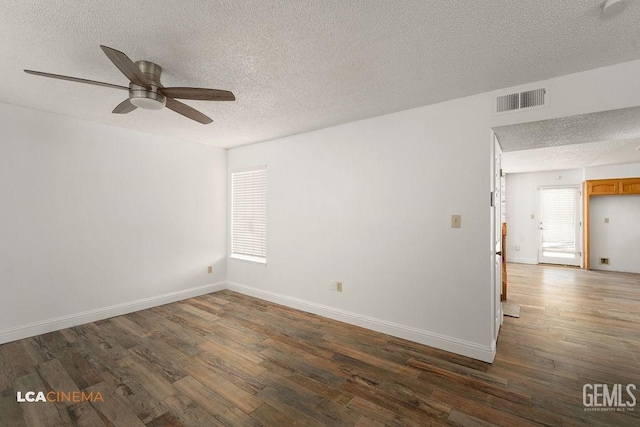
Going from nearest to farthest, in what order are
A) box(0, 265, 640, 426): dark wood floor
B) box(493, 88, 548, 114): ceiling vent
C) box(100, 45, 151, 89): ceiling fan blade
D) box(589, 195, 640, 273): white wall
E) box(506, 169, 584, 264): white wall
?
box(100, 45, 151, 89): ceiling fan blade → box(0, 265, 640, 426): dark wood floor → box(493, 88, 548, 114): ceiling vent → box(589, 195, 640, 273): white wall → box(506, 169, 584, 264): white wall

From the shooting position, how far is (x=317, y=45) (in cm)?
190

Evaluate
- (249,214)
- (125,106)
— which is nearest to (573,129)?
(125,106)

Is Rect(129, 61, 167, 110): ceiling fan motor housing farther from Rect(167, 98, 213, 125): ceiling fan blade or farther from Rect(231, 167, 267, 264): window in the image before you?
Rect(231, 167, 267, 264): window

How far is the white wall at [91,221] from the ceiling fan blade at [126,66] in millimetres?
2275

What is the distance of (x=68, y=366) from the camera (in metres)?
2.44

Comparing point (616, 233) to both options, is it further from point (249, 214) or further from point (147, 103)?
point (147, 103)

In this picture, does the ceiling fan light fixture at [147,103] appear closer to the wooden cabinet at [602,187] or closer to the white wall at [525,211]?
the white wall at [525,211]

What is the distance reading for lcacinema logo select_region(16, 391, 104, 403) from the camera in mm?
2008

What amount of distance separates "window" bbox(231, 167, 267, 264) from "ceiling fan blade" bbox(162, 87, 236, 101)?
7.80 feet

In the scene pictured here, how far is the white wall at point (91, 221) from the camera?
3004mm

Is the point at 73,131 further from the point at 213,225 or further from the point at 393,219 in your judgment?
the point at 393,219

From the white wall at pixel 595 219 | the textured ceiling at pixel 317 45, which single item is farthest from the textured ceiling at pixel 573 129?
the white wall at pixel 595 219

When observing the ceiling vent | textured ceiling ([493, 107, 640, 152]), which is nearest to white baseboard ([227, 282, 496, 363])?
textured ceiling ([493, 107, 640, 152])

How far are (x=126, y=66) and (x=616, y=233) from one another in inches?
385
